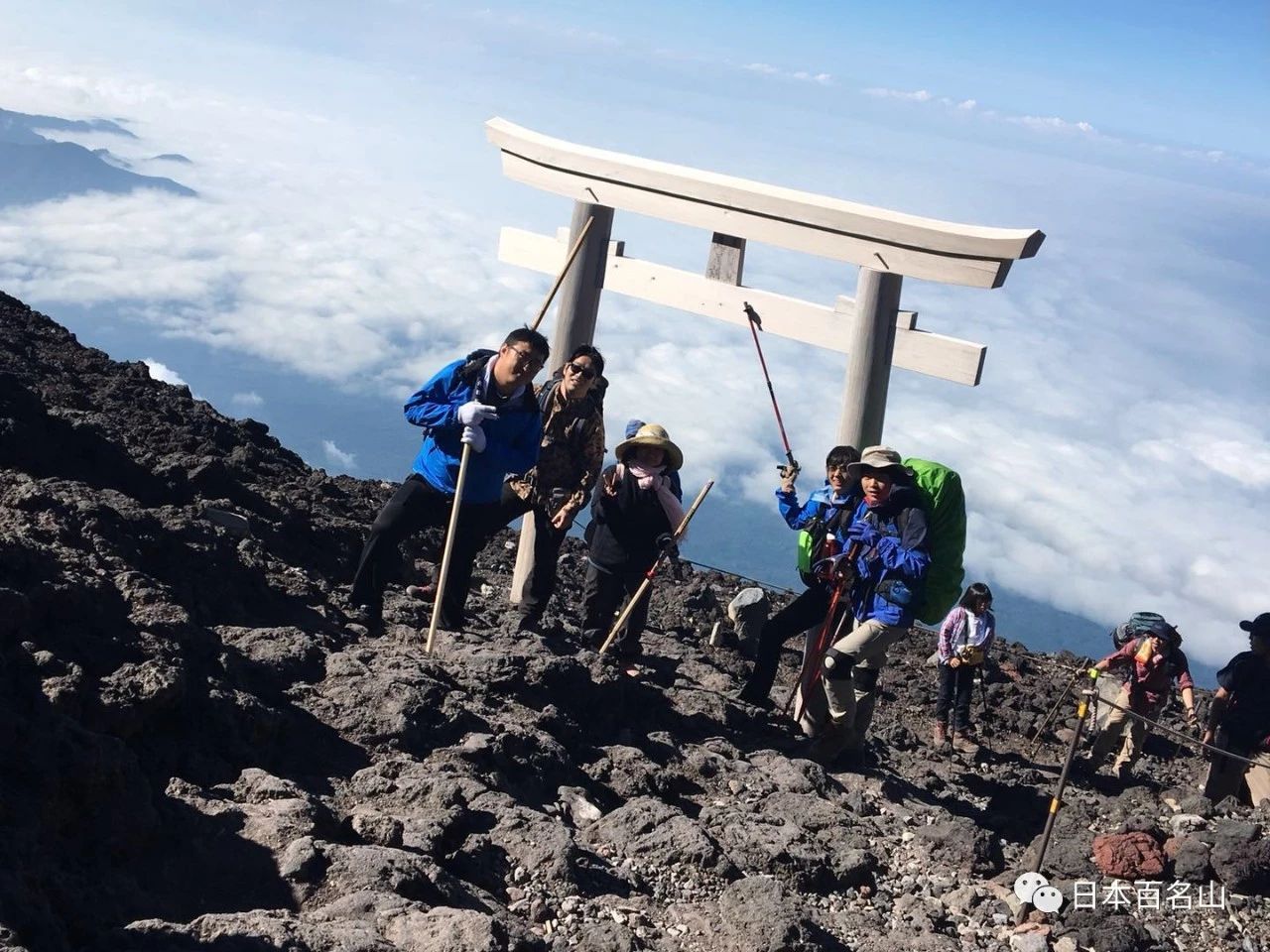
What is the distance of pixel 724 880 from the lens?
4.85 m

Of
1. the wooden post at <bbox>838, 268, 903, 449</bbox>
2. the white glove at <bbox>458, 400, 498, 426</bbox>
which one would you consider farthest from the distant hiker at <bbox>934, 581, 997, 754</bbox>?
the white glove at <bbox>458, 400, 498, 426</bbox>

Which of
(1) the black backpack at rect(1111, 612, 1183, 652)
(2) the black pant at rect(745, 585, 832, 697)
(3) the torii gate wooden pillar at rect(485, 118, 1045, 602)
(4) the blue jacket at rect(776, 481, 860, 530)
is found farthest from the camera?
(1) the black backpack at rect(1111, 612, 1183, 652)

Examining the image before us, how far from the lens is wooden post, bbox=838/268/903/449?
7.32 metres

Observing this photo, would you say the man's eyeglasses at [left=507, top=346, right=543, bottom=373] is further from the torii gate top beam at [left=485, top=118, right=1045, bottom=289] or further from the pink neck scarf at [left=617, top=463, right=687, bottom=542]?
the torii gate top beam at [left=485, top=118, right=1045, bottom=289]

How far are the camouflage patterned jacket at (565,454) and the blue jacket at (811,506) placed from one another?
4.05 feet

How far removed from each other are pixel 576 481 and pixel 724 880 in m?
→ 3.45

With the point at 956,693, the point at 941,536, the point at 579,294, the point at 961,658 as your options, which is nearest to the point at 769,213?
the point at 579,294

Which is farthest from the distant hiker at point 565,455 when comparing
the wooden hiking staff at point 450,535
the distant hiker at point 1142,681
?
the distant hiker at point 1142,681

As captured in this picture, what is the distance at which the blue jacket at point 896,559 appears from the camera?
22.1 ft

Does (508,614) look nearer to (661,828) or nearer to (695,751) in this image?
(695,751)

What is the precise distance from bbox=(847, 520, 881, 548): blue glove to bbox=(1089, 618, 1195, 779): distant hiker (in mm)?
2830

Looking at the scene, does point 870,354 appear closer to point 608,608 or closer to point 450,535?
point 608,608

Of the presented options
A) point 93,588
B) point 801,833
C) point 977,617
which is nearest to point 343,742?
point 93,588

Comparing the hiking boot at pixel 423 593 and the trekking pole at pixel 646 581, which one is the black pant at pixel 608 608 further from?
the hiking boot at pixel 423 593
